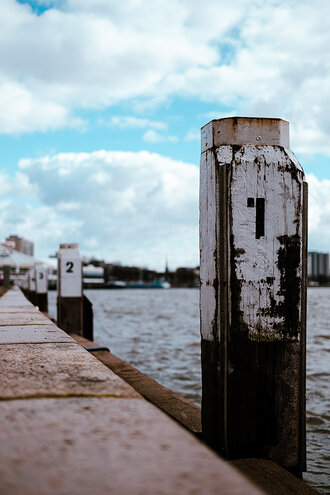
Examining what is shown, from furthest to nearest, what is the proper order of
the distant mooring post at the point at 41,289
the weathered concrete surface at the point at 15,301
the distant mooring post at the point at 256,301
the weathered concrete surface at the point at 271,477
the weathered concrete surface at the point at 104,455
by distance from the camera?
the distant mooring post at the point at 41,289 → the weathered concrete surface at the point at 15,301 → the distant mooring post at the point at 256,301 → the weathered concrete surface at the point at 271,477 → the weathered concrete surface at the point at 104,455

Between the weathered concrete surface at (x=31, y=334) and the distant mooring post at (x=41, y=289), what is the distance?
13171 mm

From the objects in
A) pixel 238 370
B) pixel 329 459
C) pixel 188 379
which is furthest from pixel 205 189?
pixel 188 379

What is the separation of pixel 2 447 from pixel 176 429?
43 cm

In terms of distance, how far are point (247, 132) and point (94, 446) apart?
67.6 inches

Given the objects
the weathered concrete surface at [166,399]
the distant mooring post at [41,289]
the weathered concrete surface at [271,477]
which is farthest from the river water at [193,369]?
the distant mooring post at [41,289]

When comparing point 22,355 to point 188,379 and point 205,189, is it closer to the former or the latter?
point 205,189

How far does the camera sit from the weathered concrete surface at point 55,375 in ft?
5.57

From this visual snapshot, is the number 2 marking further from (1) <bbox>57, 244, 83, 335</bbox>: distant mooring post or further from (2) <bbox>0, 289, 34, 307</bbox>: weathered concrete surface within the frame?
(2) <bbox>0, 289, 34, 307</bbox>: weathered concrete surface

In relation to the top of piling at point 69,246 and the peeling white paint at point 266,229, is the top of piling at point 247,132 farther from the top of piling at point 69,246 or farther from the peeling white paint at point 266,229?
the top of piling at point 69,246

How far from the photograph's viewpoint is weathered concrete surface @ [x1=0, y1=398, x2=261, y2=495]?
98 centimetres

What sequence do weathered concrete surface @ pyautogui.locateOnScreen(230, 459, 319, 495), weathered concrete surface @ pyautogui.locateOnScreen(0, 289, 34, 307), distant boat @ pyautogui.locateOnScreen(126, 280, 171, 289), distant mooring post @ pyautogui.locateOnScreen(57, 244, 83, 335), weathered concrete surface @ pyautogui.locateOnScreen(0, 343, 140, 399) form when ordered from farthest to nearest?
distant boat @ pyautogui.locateOnScreen(126, 280, 171, 289) → distant mooring post @ pyautogui.locateOnScreen(57, 244, 83, 335) → weathered concrete surface @ pyautogui.locateOnScreen(0, 289, 34, 307) → weathered concrete surface @ pyautogui.locateOnScreen(230, 459, 319, 495) → weathered concrete surface @ pyautogui.locateOnScreen(0, 343, 140, 399)

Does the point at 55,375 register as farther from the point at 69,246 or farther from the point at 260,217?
the point at 69,246

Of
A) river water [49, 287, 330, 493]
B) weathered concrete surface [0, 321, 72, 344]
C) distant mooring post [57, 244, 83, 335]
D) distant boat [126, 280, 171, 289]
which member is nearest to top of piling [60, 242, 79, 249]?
distant mooring post [57, 244, 83, 335]

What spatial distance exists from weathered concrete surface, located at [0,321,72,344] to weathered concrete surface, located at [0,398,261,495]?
171 centimetres
